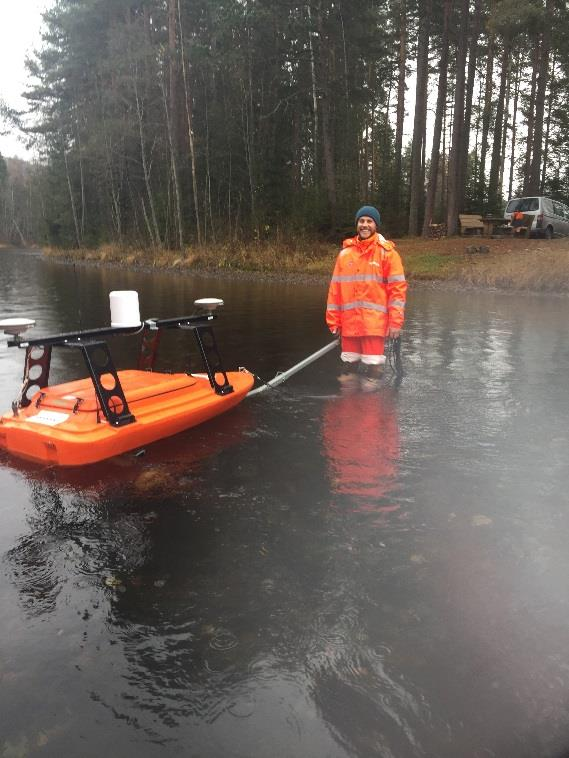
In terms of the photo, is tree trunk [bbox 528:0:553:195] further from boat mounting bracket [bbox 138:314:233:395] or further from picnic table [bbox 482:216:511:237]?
boat mounting bracket [bbox 138:314:233:395]

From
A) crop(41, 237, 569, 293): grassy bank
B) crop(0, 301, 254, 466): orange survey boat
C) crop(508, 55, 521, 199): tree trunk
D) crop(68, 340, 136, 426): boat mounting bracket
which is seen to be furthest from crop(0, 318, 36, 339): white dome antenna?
crop(508, 55, 521, 199): tree trunk

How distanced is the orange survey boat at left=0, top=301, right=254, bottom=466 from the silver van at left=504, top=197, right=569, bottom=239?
1948 cm

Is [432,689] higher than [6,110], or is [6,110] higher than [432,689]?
[6,110]

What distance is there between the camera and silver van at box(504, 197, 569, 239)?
21531mm

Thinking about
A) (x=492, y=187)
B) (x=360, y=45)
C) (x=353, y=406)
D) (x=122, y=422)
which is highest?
(x=360, y=45)

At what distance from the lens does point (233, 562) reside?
3.26 metres

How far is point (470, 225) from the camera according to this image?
23469mm

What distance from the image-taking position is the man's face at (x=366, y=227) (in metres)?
6.14

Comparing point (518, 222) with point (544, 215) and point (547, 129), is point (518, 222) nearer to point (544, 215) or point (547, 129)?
point (544, 215)

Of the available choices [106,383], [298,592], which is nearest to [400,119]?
[106,383]

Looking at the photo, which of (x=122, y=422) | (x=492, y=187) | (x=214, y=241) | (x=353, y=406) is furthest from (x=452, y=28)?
(x=122, y=422)

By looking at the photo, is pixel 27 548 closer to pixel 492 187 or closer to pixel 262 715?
pixel 262 715

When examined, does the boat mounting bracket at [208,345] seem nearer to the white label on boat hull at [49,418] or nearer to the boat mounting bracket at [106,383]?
the boat mounting bracket at [106,383]

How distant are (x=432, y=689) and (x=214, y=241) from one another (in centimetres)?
2596
